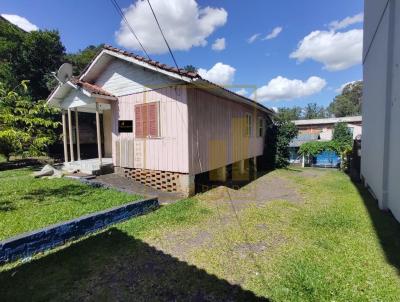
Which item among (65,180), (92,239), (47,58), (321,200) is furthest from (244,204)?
(47,58)

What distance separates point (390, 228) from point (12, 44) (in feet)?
74.5

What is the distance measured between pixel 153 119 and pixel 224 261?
221 inches

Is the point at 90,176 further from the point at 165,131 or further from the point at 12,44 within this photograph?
the point at 12,44

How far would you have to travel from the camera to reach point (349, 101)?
62.3 meters

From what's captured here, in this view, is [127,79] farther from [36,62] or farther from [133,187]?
[36,62]

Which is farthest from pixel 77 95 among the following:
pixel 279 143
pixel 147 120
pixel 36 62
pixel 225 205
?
pixel 279 143

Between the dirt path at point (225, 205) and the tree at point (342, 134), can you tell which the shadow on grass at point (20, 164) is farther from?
the tree at point (342, 134)

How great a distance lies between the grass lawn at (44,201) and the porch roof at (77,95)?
3.03 metres

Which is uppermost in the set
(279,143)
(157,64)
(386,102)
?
(157,64)

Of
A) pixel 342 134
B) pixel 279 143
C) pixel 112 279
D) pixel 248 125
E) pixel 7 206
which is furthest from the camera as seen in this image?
pixel 342 134

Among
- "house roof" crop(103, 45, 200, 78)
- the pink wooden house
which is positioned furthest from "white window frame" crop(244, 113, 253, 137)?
"house roof" crop(103, 45, 200, 78)

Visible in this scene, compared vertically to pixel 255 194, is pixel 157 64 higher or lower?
higher

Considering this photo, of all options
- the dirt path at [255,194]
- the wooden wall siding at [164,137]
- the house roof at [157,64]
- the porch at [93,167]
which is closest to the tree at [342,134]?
the dirt path at [255,194]

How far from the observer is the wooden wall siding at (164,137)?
7.73 metres
